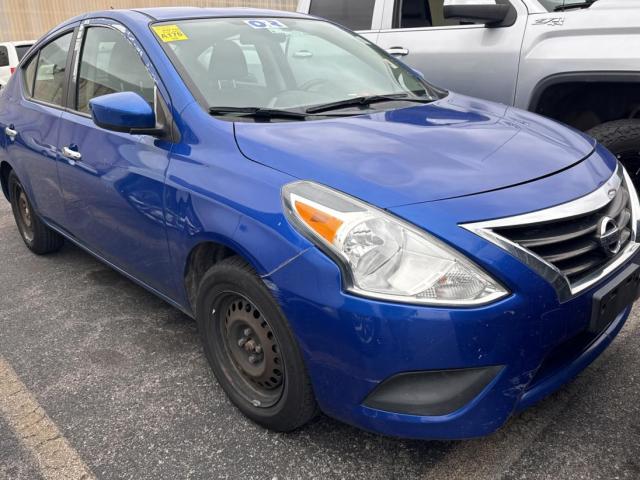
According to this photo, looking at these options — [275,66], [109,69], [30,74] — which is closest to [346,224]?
[275,66]

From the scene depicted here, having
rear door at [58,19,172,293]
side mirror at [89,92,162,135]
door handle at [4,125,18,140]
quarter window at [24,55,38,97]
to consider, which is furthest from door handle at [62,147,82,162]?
quarter window at [24,55,38,97]

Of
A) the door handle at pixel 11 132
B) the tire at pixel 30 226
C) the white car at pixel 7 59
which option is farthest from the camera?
the white car at pixel 7 59

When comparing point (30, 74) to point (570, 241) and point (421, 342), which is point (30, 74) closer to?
point (421, 342)

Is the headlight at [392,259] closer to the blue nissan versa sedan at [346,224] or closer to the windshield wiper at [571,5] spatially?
the blue nissan versa sedan at [346,224]

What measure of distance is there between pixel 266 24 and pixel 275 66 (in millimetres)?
406

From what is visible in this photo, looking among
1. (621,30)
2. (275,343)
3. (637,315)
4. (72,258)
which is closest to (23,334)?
(72,258)

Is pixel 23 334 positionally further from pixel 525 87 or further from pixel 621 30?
pixel 621 30

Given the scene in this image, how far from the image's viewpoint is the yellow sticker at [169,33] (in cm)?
275

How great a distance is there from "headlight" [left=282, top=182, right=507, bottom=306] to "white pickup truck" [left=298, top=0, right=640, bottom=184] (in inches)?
86.9

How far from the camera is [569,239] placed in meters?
1.88

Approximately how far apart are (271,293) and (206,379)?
0.93 m

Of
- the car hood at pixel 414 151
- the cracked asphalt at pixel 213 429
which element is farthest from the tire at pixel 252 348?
the car hood at pixel 414 151

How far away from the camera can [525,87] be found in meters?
3.84

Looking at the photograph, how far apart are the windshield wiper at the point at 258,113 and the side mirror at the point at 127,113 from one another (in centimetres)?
27
